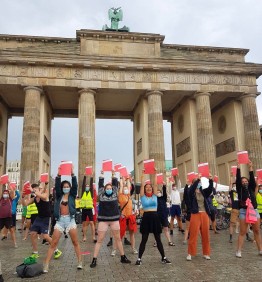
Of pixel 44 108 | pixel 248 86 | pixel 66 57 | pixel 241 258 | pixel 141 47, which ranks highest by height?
pixel 141 47

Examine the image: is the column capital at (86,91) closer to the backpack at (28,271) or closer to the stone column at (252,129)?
the stone column at (252,129)

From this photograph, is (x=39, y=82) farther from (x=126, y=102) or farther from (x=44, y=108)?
(x=126, y=102)

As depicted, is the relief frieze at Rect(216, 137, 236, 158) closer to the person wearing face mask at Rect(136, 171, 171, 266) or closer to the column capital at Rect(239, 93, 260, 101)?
the column capital at Rect(239, 93, 260, 101)

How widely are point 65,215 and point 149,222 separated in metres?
2.00

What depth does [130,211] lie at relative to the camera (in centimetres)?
920

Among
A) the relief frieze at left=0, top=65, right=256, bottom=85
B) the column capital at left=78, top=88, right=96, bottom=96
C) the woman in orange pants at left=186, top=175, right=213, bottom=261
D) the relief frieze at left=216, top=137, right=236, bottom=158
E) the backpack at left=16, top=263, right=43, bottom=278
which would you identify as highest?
the relief frieze at left=0, top=65, right=256, bottom=85

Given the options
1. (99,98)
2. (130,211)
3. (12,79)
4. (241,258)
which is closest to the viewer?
(241,258)

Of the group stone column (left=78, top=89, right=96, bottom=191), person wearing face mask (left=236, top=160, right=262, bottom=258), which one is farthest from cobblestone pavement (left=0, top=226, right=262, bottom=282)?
stone column (left=78, top=89, right=96, bottom=191)

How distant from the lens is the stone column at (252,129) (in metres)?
28.2

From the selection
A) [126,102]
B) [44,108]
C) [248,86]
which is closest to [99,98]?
[126,102]

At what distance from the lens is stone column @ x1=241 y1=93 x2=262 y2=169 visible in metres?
28.2

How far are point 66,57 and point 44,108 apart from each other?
17.5 feet

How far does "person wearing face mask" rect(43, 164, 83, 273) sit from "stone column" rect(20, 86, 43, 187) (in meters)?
19.1

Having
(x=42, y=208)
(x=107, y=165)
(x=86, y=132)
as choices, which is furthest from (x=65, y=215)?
(x=86, y=132)
